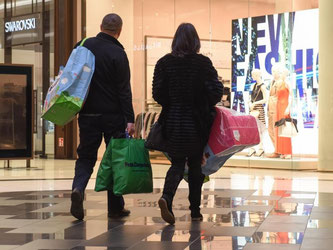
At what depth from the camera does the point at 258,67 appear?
13.0 meters

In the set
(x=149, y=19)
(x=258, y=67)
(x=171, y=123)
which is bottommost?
(x=171, y=123)

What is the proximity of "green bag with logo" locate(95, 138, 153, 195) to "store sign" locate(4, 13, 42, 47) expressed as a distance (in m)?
11.1

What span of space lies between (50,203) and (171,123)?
2025 mm

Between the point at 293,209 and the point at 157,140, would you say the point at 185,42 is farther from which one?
the point at 293,209

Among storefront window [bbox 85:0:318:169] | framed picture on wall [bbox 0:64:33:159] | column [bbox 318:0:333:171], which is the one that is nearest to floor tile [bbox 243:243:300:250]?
column [bbox 318:0:333:171]

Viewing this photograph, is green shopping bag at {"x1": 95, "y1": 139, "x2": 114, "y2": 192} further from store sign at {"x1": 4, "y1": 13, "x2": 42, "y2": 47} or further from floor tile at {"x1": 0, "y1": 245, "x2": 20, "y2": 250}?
store sign at {"x1": 4, "y1": 13, "x2": 42, "y2": 47}

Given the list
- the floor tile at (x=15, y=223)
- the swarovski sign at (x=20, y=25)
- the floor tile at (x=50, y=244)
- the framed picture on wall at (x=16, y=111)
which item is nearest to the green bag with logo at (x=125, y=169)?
the floor tile at (x=15, y=223)

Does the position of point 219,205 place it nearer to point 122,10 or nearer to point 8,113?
point 8,113

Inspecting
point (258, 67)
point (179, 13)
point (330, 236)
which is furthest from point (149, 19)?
point (330, 236)

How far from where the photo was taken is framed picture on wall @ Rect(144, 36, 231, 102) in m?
13.5

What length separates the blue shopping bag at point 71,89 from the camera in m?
5.55

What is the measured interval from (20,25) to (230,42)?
5.62m

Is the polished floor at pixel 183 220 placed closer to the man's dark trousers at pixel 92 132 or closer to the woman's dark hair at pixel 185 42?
the man's dark trousers at pixel 92 132

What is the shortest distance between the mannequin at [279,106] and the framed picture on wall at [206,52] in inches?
41.9
